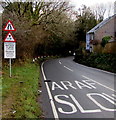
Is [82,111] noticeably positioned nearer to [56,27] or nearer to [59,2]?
[56,27]

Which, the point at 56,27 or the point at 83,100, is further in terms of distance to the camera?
the point at 56,27

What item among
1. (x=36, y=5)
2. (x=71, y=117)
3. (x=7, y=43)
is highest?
(x=36, y=5)

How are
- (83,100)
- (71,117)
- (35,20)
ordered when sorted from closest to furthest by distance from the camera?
1. (71,117)
2. (83,100)
3. (35,20)

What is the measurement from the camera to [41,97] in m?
8.59

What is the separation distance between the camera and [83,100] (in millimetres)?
8094

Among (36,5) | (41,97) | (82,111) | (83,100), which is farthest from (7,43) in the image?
(36,5)

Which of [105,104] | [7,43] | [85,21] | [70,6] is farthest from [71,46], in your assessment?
[105,104]

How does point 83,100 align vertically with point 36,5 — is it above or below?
below

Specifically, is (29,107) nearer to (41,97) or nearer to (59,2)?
(41,97)

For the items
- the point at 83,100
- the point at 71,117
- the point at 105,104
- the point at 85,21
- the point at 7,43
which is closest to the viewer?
the point at 71,117

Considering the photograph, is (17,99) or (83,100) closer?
(17,99)

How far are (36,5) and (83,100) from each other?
81.5ft

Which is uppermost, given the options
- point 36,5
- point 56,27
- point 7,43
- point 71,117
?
point 36,5

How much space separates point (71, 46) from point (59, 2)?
1445 inches
